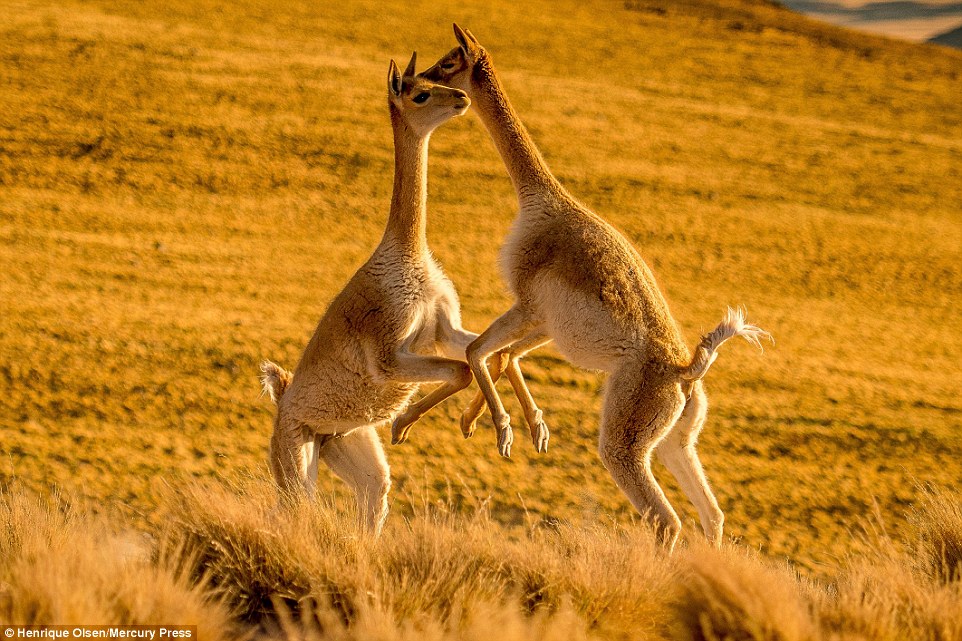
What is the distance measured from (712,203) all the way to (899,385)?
29.6 ft

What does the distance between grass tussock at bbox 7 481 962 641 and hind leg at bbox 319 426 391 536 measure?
0.50 ft

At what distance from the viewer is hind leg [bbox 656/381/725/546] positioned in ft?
16.1

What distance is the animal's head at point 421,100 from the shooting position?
501 cm

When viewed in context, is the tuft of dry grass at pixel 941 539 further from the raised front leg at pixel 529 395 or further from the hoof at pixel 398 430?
the hoof at pixel 398 430

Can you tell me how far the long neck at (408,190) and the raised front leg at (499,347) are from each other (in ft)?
2.76

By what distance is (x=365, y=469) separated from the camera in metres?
5.57

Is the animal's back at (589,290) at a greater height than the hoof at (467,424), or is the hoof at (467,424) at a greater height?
the animal's back at (589,290)

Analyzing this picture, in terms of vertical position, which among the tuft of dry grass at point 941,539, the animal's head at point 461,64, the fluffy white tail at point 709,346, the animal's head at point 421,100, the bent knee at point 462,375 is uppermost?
the animal's head at point 461,64

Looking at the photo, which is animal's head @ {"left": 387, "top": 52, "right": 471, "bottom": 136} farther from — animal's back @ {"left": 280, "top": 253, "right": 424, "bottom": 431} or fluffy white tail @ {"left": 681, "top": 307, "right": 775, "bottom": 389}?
fluffy white tail @ {"left": 681, "top": 307, "right": 775, "bottom": 389}

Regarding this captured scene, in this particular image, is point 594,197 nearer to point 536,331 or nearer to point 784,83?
point 784,83

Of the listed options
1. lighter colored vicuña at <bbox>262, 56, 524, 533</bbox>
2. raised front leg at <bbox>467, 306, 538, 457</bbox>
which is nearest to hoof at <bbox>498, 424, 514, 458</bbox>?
raised front leg at <bbox>467, 306, 538, 457</bbox>

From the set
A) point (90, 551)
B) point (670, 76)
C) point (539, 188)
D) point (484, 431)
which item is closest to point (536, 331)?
point (539, 188)

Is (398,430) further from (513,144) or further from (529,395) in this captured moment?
(513,144)

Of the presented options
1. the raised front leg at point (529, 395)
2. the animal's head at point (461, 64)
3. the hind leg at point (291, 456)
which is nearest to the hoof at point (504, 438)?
the raised front leg at point (529, 395)
